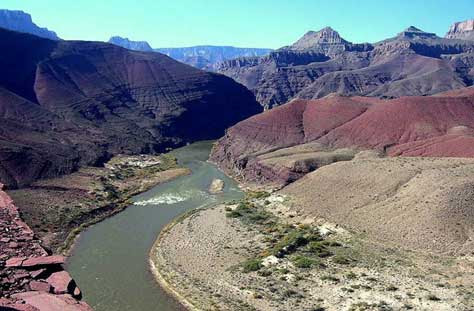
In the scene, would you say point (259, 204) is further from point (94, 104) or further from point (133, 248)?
point (94, 104)

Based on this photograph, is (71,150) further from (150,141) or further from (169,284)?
(169,284)

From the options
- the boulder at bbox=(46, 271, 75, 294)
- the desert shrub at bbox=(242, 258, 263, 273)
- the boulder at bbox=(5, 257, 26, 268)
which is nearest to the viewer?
the boulder at bbox=(46, 271, 75, 294)

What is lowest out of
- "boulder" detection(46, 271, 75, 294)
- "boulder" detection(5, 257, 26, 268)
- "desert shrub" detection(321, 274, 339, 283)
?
"desert shrub" detection(321, 274, 339, 283)

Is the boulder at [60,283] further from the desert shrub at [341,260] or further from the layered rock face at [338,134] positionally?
the layered rock face at [338,134]

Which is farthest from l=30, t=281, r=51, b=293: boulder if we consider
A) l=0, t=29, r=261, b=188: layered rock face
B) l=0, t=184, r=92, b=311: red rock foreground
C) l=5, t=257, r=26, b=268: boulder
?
l=0, t=29, r=261, b=188: layered rock face

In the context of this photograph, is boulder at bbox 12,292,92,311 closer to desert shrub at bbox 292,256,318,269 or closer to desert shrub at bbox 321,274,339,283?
desert shrub at bbox 321,274,339,283

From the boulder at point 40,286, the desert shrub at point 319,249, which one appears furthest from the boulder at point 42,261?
the desert shrub at point 319,249

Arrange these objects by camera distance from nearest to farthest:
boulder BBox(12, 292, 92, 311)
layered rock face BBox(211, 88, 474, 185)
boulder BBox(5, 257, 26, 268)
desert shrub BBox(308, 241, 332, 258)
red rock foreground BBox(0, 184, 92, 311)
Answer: boulder BBox(12, 292, 92, 311) → red rock foreground BBox(0, 184, 92, 311) → boulder BBox(5, 257, 26, 268) → desert shrub BBox(308, 241, 332, 258) → layered rock face BBox(211, 88, 474, 185)
